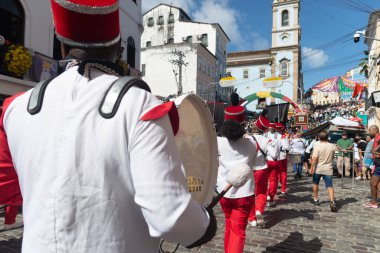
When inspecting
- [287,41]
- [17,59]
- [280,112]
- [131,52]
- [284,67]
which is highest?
[287,41]

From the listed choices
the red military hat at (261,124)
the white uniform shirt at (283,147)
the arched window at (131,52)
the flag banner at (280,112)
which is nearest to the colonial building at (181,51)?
the arched window at (131,52)

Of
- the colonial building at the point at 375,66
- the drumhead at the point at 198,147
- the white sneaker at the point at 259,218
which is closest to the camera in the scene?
the drumhead at the point at 198,147

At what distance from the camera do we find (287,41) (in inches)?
2255

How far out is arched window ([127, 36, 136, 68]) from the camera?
59.3 feet

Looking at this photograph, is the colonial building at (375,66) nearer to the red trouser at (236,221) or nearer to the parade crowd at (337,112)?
the parade crowd at (337,112)

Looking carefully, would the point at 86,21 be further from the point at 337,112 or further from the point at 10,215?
the point at 337,112

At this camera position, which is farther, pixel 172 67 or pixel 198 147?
pixel 172 67

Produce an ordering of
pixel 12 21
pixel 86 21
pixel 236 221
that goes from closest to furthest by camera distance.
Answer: pixel 86 21, pixel 236 221, pixel 12 21

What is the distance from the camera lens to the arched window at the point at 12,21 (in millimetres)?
11094

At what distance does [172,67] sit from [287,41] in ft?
80.1

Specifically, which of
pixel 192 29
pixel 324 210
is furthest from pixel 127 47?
pixel 192 29

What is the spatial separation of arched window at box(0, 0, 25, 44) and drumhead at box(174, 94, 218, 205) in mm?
11618

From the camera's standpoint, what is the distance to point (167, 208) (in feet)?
3.60

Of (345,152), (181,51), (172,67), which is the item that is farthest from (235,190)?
(172,67)
